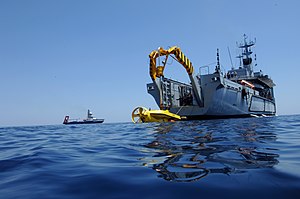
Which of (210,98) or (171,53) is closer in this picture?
(171,53)

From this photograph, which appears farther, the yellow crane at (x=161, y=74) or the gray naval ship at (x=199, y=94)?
the gray naval ship at (x=199, y=94)

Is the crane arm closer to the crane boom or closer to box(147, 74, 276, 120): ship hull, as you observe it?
the crane boom

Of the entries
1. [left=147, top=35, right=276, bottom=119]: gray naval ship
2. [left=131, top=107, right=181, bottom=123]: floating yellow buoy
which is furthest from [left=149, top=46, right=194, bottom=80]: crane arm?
[left=131, top=107, right=181, bottom=123]: floating yellow buoy

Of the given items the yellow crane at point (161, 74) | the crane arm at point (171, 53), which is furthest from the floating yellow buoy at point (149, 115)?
the crane arm at point (171, 53)

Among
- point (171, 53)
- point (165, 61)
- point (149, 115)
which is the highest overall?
point (171, 53)

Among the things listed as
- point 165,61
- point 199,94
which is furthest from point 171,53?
point 199,94

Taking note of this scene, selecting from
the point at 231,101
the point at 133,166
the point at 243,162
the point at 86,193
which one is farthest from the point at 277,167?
the point at 231,101

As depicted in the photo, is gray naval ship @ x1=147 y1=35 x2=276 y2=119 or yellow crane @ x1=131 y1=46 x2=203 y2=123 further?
gray naval ship @ x1=147 y1=35 x2=276 y2=119

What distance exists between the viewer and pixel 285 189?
1.67 meters

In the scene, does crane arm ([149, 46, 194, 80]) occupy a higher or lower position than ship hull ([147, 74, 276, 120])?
higher

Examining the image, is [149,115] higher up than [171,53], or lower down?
lower down

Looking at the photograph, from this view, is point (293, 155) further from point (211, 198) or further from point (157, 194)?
point (157, 194)

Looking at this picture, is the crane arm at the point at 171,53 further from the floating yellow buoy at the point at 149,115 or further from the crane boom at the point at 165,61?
the floating yellow buoy at the point at 149,115

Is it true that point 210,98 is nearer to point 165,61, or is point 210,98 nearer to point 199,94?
point 199,94
